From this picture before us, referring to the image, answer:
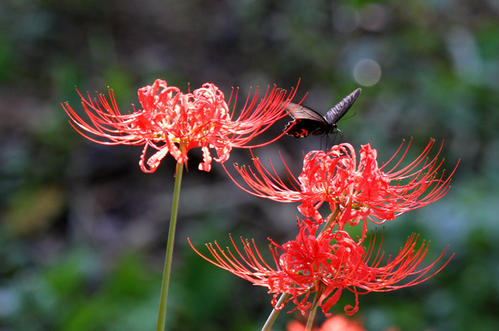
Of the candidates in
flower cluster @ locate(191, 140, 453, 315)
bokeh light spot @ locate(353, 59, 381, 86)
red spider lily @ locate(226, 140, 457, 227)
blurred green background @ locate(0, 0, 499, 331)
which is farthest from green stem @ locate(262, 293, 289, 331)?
bokeh light spot @ locate(353, 59, 381, 86)

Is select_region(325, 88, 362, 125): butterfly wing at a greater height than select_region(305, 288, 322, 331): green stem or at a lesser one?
greater

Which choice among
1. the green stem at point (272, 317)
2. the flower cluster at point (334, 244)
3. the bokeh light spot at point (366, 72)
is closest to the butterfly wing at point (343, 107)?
the flower cluster at point (334, 244)

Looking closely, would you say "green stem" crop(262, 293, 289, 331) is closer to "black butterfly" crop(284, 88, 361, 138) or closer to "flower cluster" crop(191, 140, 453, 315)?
"flower cluster" crop(191, 140, 453, 315)

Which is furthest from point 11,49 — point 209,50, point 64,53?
point 209,50

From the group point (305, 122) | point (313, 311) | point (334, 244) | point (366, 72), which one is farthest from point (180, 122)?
point (366, 72)

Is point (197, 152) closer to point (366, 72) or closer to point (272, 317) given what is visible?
point (366, 72)

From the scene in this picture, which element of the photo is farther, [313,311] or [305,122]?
[305,122]

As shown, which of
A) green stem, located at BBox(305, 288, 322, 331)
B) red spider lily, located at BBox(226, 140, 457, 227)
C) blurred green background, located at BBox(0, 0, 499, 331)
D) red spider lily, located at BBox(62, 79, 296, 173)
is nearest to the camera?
green stem, located at BBox(305, 288, 322, 331)

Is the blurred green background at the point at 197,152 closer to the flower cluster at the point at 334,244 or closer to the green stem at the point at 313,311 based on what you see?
the flower cluster at the point at 334,244
